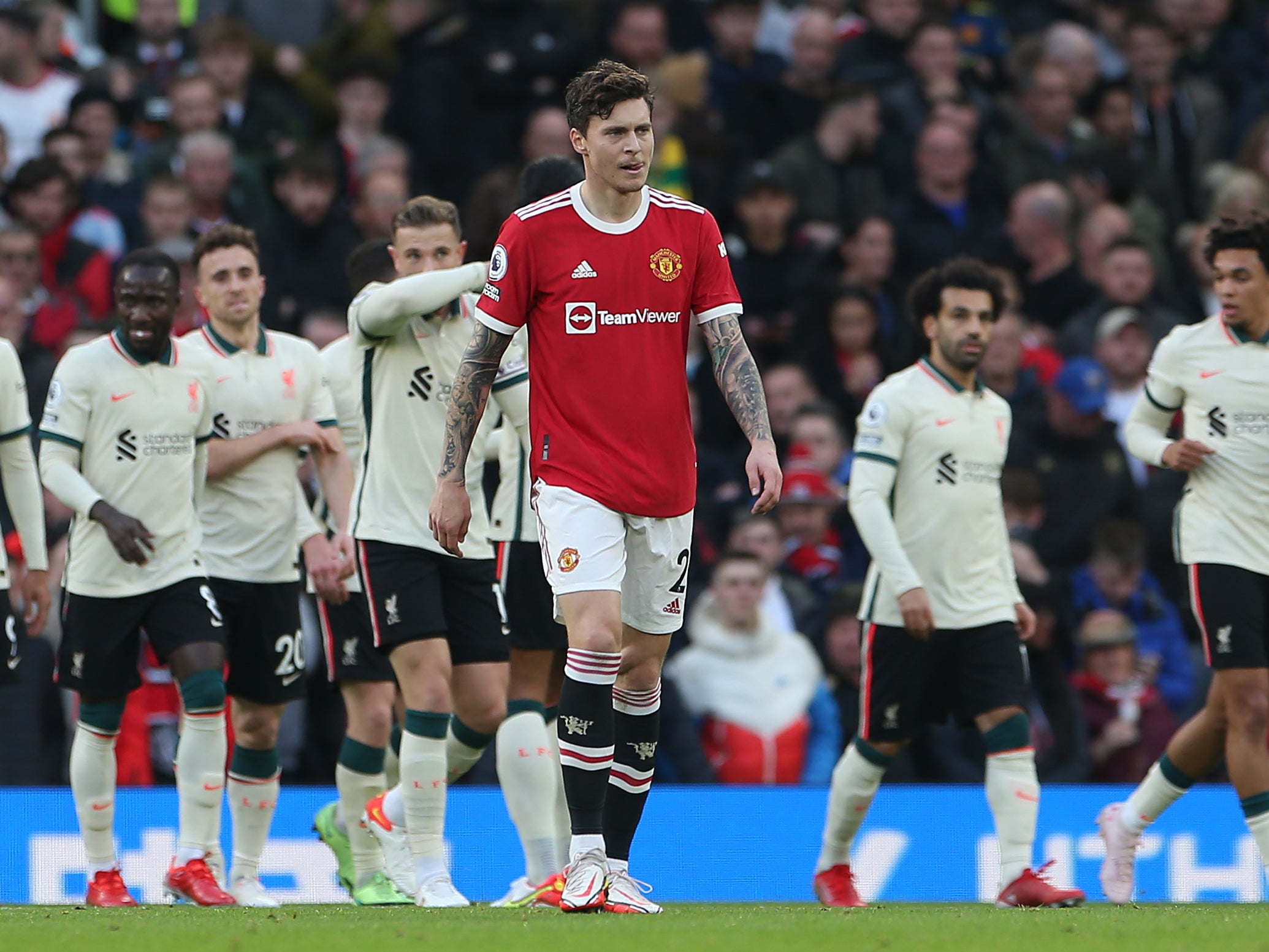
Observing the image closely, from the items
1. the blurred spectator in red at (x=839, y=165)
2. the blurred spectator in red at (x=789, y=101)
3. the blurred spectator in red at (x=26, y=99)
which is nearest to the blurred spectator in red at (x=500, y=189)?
the blurred spectator in red at (x=839, y=165)

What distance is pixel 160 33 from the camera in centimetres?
1512

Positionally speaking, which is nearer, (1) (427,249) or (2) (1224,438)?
(1) (427,249)

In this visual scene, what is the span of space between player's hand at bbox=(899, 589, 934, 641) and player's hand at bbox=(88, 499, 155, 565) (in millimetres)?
3183

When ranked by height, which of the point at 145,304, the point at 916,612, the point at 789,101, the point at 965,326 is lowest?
the point at 916,612

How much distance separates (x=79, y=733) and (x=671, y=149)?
300 inches

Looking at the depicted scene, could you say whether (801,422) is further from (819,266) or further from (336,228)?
(336,228)

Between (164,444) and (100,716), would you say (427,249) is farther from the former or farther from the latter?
(100,716)

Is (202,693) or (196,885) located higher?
(202,693)

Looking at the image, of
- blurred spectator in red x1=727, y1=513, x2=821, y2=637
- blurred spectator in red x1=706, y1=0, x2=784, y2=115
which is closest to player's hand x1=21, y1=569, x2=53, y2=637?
blurred spectator in red x1=727, y1=513, x2=821, y2=637

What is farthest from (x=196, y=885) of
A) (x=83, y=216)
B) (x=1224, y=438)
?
(x=83, y=216)

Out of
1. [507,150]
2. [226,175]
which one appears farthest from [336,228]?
[507,150]

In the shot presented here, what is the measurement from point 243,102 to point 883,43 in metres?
5.23

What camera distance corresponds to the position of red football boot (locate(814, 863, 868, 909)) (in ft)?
30.1

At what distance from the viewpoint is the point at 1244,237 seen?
28.5 ft
